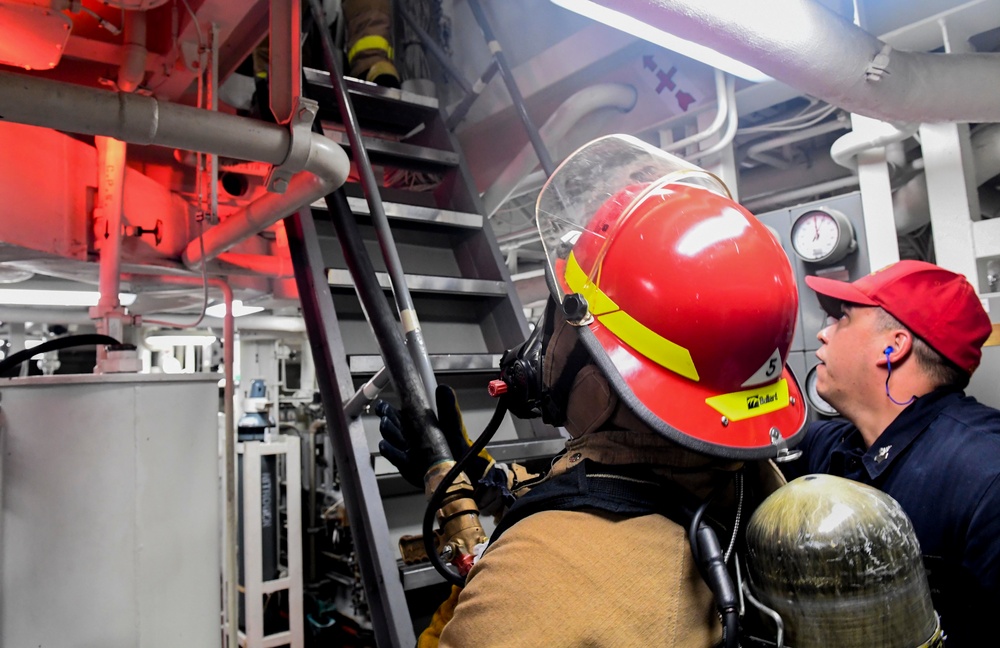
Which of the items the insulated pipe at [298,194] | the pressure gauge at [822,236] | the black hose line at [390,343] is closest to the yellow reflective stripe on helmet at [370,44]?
the insulated pipe at [298,194]

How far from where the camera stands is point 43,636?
80.4 inches

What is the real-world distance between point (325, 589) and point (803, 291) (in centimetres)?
673

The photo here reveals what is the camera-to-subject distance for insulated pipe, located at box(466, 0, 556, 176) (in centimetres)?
276

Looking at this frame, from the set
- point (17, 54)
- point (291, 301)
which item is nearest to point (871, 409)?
point (17, 54)

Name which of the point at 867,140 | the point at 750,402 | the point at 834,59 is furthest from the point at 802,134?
the point at 750,402

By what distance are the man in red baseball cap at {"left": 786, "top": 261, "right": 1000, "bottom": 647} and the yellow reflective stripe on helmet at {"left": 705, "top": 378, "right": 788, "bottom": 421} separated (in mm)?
700

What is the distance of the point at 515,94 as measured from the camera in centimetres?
291

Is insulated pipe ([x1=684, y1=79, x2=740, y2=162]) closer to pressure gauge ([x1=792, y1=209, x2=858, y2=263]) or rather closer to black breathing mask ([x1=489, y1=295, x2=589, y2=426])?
pressure gauge ([x1=792, y1=209, x2=858, y2=263])

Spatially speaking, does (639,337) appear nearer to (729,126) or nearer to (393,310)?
(393,310)

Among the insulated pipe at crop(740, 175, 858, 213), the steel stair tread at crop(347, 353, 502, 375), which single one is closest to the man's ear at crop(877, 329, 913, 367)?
the steel stair tread at crop(347, 353, 502, 375)

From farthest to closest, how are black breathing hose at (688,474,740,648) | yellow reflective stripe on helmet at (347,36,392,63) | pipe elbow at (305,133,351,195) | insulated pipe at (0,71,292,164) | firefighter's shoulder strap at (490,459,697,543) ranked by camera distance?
1. yellow reflective stripe on helmet at (347,36,392,63)
2. pipe elbow at (305,133,351,195)
3. insulated pipe at (0,71,292,164)
4. firefighter's shoulder strap at (490,459,697,543)
5. black breathing hose at (688,474,740,648)

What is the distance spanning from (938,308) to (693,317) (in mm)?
1127

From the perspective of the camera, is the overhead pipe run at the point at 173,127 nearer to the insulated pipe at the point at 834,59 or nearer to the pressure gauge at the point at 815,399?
the insulated pipe at the point at 834,59

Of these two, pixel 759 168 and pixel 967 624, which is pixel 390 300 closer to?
pixel 967 624
